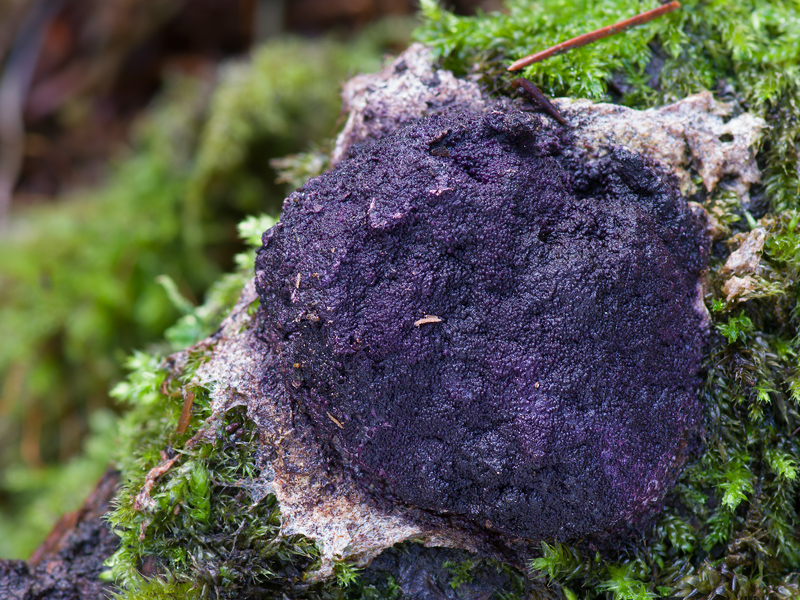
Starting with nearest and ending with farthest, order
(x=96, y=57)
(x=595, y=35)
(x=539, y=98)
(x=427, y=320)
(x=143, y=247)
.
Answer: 1. (x=427, y=320)
2. (x=539, y=98)
3. (x=595, y=35)
4. (x=143, y=247)
5. (x=96, y=57)

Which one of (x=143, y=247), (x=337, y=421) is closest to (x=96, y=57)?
(x=143, y=247)

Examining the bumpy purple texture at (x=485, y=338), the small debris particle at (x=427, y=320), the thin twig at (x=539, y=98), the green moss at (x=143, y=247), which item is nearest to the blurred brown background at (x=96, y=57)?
the green moss at (x=143, y=247)

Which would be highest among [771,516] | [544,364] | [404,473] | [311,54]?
[311,54]

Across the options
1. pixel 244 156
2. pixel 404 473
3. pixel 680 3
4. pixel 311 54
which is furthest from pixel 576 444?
pixel 311 54

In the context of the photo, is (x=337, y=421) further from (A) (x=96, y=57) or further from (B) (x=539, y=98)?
(A) (x=96, y=57)

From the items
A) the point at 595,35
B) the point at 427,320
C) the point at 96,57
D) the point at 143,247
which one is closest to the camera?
the point at 427,320

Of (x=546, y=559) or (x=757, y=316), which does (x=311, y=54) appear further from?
(x=546, y=559)

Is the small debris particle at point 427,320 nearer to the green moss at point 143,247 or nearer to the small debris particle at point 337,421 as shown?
the small debris particle at point 337,421
